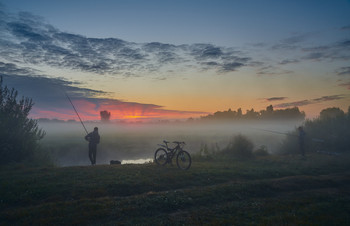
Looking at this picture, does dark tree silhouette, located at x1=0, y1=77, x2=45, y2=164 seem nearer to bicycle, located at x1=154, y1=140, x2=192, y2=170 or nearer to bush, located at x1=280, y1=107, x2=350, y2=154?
bicycle, located at x1=154, y1=140, x2=192, y2=170

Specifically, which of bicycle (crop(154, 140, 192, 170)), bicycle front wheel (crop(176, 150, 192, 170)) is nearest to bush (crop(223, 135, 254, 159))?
bicycle front wheel (crop(176, 150, 192, 170))

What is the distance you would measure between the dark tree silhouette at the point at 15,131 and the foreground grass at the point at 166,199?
21.9ft

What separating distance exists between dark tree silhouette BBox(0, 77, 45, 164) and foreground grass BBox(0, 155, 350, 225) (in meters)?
6.67

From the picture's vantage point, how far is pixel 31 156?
23.7 meters


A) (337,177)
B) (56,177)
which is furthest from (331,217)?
(56,177)

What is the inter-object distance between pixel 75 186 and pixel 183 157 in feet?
29.6

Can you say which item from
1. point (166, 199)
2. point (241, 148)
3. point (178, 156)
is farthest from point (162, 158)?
point (241, 148)

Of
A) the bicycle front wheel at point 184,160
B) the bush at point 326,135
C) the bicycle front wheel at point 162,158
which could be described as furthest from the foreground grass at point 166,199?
the bush at point 326,135

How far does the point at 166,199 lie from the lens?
10695mm

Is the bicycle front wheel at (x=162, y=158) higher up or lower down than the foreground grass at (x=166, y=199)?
higher up

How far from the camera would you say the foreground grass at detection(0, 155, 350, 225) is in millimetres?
8711

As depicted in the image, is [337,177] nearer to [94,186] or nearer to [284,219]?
[284,219]

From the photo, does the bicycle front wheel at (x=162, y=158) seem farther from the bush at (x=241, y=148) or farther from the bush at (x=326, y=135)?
the bush at (x=326, y=135)

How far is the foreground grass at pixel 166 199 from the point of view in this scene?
8711mm
